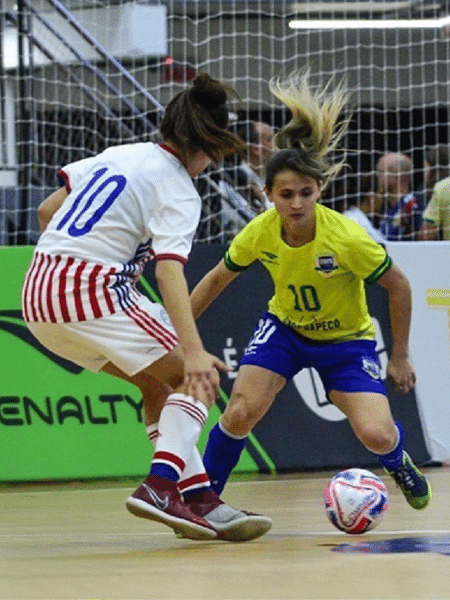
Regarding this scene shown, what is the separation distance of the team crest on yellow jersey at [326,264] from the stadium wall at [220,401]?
9.36 feet

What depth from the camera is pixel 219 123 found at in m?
5.08

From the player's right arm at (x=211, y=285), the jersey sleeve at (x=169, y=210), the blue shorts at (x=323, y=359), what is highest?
the jersey sleeve at (x=169, y=210)

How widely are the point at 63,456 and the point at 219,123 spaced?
12.2 ft

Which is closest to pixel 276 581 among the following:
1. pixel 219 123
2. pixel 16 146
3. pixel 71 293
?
pixel 71 293

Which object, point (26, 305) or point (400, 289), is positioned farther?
point (400, 289)

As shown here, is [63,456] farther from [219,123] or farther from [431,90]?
[431,90]

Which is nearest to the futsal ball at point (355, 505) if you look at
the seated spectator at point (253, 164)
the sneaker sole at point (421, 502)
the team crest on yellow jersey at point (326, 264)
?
the sneaker sole at point (421, 502)

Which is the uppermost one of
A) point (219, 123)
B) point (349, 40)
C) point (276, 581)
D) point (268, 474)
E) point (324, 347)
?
point (349, 40)

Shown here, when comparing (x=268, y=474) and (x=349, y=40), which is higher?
(x=349, y=40)

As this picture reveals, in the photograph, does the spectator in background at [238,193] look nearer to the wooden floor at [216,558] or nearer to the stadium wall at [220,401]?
the stadium wall at [220,401]

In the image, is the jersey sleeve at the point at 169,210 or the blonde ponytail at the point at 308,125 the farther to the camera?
the blonde ponytail at the point at 308,125

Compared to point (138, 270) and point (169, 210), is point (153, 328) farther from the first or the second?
point (169, 210)

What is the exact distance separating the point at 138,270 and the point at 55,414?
3382mm

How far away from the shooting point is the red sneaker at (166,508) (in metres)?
4.82
